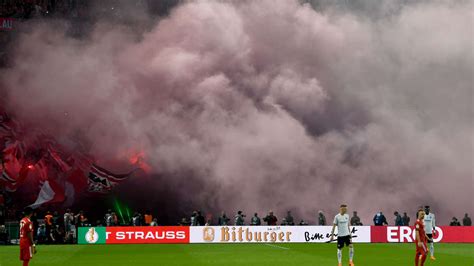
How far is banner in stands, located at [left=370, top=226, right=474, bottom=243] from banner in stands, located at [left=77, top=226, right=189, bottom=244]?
1319 cm

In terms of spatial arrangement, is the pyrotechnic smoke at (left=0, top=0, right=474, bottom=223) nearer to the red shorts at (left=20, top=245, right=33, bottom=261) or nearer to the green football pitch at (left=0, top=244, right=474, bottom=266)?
the green football pitch at (left=0, top=244, right=474, bottom=266)

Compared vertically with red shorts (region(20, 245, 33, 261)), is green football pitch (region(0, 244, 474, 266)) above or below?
below

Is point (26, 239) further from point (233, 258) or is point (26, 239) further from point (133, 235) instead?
point (133, 235)

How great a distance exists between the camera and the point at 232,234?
49250mm

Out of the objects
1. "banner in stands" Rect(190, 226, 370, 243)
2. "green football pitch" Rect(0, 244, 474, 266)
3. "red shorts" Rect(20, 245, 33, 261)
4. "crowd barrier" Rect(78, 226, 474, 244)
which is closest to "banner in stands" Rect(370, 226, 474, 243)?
"crowd barrier" Rect(78, 226, 474, 244)

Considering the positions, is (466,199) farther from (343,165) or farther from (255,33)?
(255,33)

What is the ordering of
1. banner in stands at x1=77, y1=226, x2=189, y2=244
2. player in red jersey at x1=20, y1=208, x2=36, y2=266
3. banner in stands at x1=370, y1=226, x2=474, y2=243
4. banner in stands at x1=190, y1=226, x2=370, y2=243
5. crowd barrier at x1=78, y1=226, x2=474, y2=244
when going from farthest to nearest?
1. banner in stands at x1=370, y1=226, x2=474, y2=243
2. banner in stands at x1=190, y1=226, x2=370, y2=243
3. crowd barrier at x1=78, y1=226, x2=474, y2=244
4. banner in stands at x1=77, y1=226, x2=189, y2=244
5. player in red jersey at x1=20, y1=208, x2=36, y2=266

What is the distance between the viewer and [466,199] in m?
73.2

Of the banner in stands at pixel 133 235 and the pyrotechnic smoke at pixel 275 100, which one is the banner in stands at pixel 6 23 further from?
the banner in stands at pixel 133 235

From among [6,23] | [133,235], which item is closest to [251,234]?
[133,235]

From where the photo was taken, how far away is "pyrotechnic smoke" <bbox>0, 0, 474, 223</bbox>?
7188cm

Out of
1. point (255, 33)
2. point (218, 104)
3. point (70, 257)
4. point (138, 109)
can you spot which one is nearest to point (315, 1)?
point (255, 33)

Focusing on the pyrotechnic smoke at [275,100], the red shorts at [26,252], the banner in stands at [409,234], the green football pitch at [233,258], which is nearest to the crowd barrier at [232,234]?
the banner in stands at [409,234]

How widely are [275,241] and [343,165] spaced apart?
2696cm
